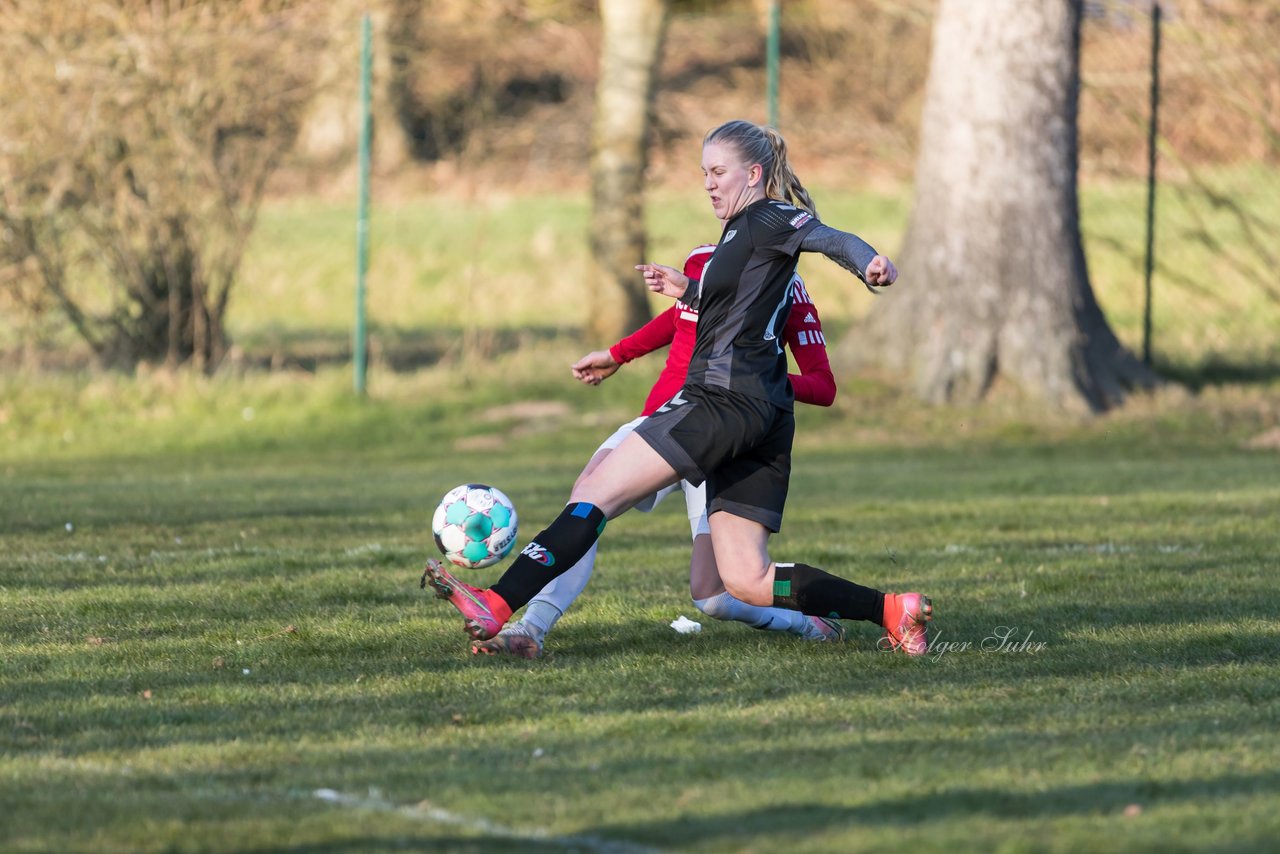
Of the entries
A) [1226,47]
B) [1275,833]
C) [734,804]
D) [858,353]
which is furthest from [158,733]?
[1226,47]

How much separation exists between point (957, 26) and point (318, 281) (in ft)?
31.8

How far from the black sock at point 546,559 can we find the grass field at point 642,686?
0.95ft

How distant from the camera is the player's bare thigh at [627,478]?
5711 mm

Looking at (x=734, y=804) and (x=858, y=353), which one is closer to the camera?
(x=734, y=804)

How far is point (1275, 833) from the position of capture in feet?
13.1

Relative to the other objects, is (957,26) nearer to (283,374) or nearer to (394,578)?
(283,374)

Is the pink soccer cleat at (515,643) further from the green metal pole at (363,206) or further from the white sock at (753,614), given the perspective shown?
the green metal pole at (363,206)

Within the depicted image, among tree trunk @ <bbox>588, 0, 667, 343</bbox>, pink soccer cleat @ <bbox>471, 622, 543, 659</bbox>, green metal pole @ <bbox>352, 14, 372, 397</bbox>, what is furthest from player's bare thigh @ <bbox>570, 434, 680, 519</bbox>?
tree trunk @ <bbox>588, 0, 667, 343</bbox>

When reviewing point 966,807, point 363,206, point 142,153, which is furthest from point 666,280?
point 142,153

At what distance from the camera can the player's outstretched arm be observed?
17.0 ft

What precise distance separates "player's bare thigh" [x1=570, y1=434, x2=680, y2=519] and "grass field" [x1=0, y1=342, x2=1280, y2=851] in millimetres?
572

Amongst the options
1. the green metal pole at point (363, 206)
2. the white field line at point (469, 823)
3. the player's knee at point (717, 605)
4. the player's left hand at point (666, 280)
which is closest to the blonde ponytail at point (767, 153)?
the player's left hand at point (666, 280)

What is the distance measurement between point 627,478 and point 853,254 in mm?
1054

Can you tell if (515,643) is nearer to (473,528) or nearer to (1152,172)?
(473,528)
